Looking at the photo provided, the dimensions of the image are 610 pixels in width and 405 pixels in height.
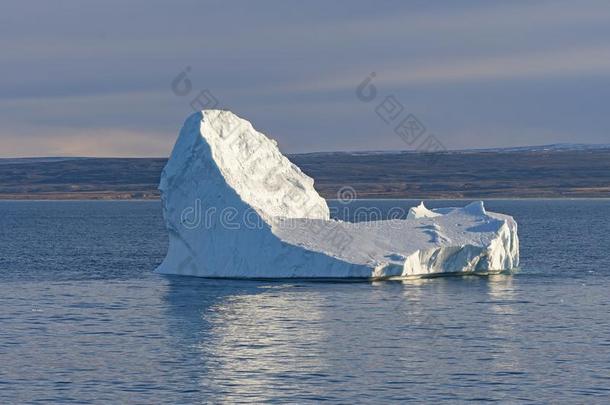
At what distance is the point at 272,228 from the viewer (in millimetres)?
48969

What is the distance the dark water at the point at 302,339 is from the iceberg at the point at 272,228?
871 millimetres

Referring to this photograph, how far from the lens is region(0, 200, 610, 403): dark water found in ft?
95.8

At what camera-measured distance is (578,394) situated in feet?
93.7

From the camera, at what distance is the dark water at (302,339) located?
95.8ft

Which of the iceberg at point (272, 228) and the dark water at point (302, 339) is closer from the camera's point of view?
the dark water at point (302, 339)

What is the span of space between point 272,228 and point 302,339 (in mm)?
13130

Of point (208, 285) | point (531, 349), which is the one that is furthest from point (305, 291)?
point (531, 349)

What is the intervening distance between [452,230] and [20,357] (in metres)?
23.9

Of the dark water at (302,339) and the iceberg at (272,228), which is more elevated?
the iceberg at (272,228)

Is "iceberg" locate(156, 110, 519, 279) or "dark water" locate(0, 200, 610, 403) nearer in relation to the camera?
"dark water" locate(0, 200, 610, 403)

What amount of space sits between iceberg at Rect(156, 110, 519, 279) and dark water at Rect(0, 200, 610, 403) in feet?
2.86

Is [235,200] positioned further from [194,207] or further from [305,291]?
[305,291]

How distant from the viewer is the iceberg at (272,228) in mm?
49094

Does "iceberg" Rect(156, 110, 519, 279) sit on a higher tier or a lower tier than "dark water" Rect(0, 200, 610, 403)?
higher
